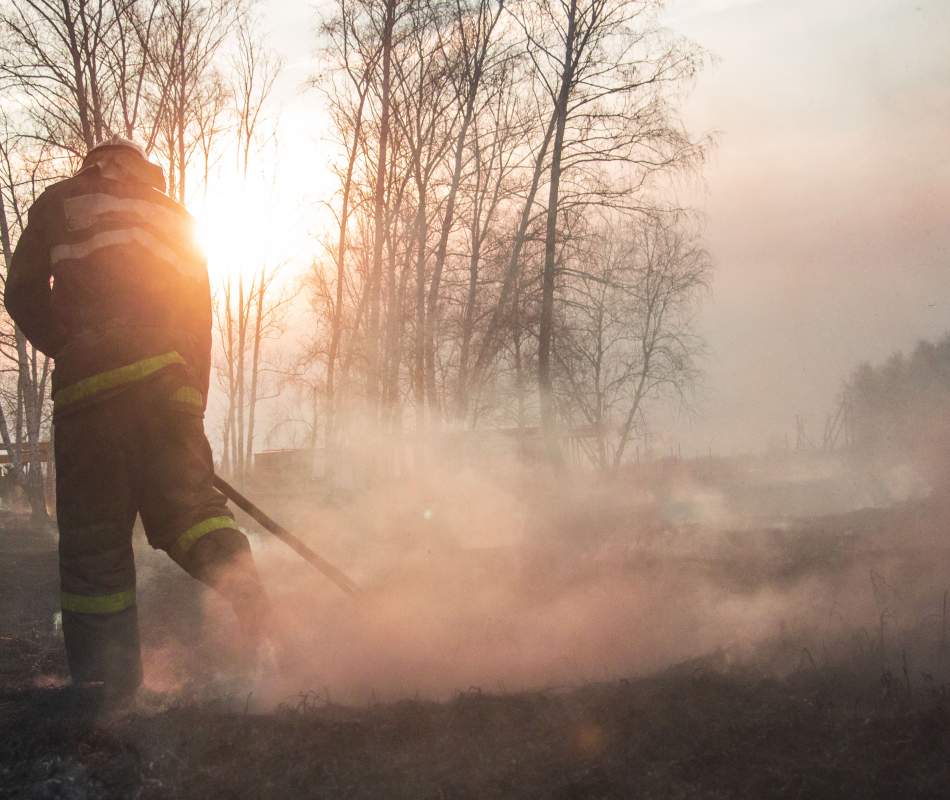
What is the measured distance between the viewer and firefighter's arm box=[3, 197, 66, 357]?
3.99 metres

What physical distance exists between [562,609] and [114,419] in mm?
3052

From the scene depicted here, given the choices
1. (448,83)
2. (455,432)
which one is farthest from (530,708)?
(448,83)

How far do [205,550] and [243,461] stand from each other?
28.0 meters

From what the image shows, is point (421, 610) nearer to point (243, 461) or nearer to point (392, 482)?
point (392, 482)

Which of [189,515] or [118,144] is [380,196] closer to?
[118,144]

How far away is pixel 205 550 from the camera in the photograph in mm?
3795

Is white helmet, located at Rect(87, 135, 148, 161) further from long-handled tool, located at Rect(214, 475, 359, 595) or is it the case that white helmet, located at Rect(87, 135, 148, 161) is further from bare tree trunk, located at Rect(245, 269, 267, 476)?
bare tree trunk, located at Rect(245, 269, 267, 476)

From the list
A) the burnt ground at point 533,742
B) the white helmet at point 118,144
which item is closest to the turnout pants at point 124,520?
the burnt ground at point 533,742

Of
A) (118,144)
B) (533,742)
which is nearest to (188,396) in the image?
(118,144)

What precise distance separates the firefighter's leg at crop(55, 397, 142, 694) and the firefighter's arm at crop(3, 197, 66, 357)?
422 mm

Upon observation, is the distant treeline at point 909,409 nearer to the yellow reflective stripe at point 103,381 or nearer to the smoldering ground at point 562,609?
the smoldering ground at point 562,609

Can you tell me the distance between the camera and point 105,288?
12.9 ft

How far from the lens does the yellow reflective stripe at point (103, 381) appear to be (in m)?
3.78

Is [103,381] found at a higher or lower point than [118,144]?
lower
